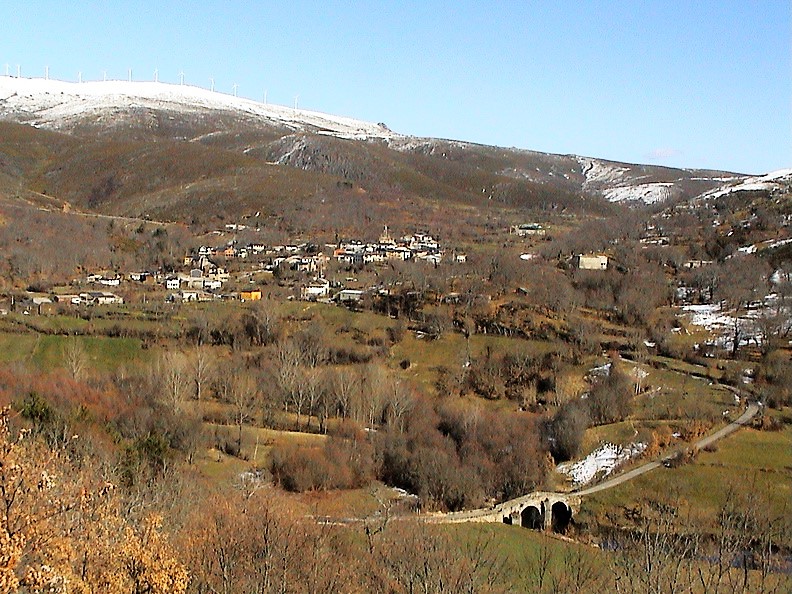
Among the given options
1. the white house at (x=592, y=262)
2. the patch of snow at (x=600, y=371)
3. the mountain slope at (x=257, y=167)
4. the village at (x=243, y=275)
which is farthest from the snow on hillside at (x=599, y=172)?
the patch of snow at (x=600, y=371)

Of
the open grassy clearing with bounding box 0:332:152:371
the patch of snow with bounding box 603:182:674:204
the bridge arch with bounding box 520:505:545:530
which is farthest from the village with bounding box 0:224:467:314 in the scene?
the patch of snow with bounding box 603:182:674:204

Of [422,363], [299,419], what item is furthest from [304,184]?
[299,419]

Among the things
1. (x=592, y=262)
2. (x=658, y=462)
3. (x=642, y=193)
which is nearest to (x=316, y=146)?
(x=642, y=193)

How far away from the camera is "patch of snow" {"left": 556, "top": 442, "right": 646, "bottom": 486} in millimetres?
24750

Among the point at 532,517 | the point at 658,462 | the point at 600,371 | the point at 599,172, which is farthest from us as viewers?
the point at 599,172

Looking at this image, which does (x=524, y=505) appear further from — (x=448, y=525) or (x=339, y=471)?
(x=339, y=471)

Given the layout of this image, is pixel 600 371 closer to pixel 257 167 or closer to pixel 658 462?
pixel 658 462

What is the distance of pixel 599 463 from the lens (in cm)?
2538

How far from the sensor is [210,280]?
53.7 metres

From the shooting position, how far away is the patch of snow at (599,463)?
24.8 metres

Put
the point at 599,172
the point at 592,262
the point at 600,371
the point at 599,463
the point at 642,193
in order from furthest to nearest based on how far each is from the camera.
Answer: the point at 599,172 < the point at 642,193 < the point at 592,262 < the point at 600,371 < the point at 599,463

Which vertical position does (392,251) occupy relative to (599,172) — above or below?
below

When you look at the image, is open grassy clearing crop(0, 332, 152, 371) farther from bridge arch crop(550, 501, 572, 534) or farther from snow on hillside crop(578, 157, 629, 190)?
snow on hillside crop(578, 157, 629, 190)

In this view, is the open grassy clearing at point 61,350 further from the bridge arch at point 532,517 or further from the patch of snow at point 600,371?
the bridge arch at point 532,517
